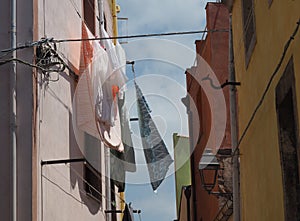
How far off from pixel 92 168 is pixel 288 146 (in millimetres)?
8740

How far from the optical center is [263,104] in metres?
9.86

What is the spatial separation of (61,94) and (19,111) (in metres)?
2.22

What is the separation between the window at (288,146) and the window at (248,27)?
6.48ft

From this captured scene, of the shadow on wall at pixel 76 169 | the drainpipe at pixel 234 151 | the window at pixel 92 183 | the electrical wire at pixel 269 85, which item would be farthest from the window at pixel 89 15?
the electrical wire at pixel 269 85

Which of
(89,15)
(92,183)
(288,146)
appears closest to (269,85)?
(288,146)

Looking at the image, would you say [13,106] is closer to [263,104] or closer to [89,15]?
[263,104]

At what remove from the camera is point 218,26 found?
17.5m

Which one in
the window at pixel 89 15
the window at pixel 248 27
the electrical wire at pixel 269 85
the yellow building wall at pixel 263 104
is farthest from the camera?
the window at pixel 89 15

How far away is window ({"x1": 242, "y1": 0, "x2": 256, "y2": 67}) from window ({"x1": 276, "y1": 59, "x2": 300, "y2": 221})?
1974 millimetres

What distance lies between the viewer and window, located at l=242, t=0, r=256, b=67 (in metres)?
Result: 10.6

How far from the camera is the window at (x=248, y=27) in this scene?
10.6 metres

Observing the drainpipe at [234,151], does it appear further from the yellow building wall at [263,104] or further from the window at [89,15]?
the window at [89,15]

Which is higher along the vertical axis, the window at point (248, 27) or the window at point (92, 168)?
the window at point (248, 27)

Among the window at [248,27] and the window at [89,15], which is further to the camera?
the window at [89,15]
